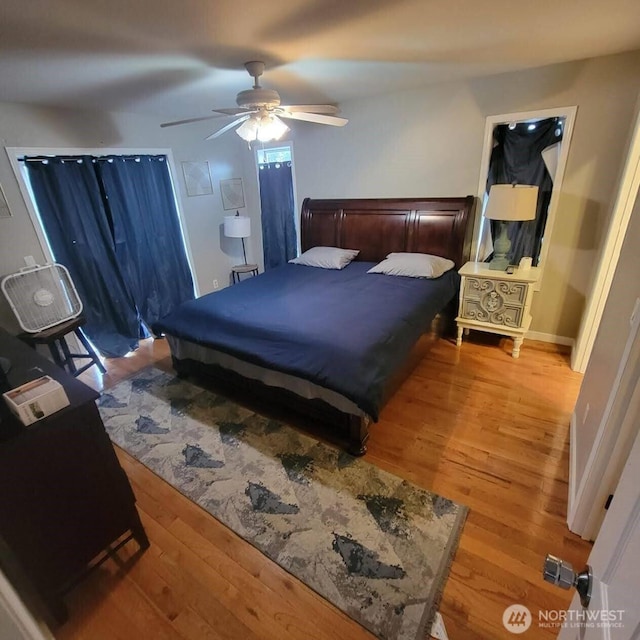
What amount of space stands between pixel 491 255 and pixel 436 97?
5.20 ft

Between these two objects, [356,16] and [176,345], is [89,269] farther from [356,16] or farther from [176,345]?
[356,16]


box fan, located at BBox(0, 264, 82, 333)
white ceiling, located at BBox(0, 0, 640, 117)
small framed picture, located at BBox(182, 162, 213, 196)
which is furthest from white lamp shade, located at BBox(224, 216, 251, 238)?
box fan, located at BBox(0, 264, 82, 333)

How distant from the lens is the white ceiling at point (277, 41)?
1.54 metres

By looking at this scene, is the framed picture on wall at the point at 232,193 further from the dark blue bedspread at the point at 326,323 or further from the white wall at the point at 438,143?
the dark blue bedspread at the point at 326,323

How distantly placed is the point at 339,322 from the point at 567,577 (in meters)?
1.83

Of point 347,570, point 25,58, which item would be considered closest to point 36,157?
point 25,58

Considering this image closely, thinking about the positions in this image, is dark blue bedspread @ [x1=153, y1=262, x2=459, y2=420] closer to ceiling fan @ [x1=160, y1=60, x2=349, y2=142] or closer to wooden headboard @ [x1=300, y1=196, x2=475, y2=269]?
wooden headboard @ [x1=300, y1=196, x2=475, y2=269]

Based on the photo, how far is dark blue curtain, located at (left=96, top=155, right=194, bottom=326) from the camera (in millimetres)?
3582

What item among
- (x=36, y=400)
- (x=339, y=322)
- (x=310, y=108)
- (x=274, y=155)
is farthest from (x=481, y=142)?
(x=36, y=400)

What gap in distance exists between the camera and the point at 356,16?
166 centimetres

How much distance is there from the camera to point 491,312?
3.13 metres

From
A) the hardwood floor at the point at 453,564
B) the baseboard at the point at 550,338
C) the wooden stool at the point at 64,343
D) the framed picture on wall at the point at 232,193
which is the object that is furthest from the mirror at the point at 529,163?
the wooden stool at the point at 64,343

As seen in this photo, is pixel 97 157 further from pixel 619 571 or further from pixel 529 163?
pixel 619 571

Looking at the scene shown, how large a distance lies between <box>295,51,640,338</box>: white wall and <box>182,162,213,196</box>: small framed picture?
1.24 m
